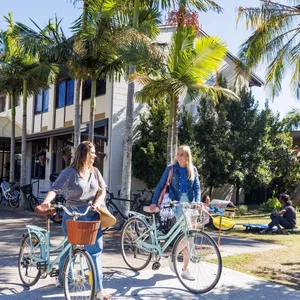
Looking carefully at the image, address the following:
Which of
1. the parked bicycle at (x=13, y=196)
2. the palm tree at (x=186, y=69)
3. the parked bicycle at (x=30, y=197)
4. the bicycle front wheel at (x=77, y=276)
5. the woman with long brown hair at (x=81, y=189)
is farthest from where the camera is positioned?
the parked bicycle at (x=13, y=196)

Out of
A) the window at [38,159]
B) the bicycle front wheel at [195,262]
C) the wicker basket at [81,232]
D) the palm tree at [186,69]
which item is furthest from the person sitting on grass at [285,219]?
the window at [38,159]

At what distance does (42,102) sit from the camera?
20578 mm

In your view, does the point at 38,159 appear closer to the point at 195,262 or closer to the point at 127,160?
the point at 127,160

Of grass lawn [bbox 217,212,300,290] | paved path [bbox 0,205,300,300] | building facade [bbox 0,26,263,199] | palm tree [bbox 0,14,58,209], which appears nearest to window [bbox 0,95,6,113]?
building facade [bbox 0,26,263,199]

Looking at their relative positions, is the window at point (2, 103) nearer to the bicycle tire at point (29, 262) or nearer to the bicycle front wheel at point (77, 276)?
the bicycle tire at point (29, 262)

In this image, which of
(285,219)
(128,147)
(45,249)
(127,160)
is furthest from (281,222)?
(45,249)

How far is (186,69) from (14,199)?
10211 mm

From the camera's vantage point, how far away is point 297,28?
11062mm

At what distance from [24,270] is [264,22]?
9.30 meters

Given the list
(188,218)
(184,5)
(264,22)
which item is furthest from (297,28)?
(188,218)

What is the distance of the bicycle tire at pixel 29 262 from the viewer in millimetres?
4820

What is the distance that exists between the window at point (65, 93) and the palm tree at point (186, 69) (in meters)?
9.16

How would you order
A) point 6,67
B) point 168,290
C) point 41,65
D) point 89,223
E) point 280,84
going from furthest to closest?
point 6,67 < point 41,65 < point 280,84 < point 168,290 < point 89,223

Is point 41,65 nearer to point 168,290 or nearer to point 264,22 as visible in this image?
point 264,22
